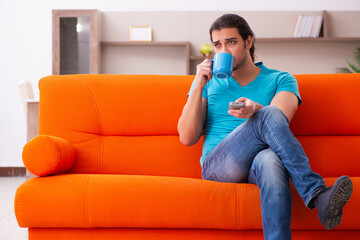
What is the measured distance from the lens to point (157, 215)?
145cm

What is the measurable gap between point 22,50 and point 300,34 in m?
3.25

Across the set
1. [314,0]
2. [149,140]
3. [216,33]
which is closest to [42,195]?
[149,140]

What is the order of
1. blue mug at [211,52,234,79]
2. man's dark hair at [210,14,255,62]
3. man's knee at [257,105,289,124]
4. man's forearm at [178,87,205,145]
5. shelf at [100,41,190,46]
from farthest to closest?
shelf at [100,41,190,46] < man's dark hair at [210,14,255,62] < man's forearm at [178,87,205,145] < blue mug at [211,52,234,79] < man's knee at [257,105,289,124]

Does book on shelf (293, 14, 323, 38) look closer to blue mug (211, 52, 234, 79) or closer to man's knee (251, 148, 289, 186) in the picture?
blue mug (211, 52, 234, 79)

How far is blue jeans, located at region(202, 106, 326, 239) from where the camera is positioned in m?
1.26

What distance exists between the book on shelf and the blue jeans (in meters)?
3.39

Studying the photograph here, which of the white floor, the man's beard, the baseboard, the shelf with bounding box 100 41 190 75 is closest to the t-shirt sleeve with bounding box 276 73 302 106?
the man's beard

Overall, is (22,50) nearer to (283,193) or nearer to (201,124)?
(201,124)

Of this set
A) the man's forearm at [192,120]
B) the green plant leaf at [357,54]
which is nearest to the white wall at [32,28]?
the green plant leaf at [357,54]

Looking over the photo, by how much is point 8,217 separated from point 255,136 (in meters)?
1.88

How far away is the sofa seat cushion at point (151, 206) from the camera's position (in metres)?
1.43

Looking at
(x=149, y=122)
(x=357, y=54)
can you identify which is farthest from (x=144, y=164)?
(x=357, y=54)

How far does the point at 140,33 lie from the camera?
4.64 metres

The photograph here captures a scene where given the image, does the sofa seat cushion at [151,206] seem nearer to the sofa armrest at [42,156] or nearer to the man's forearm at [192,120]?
the sofa armrest at [42,156]
